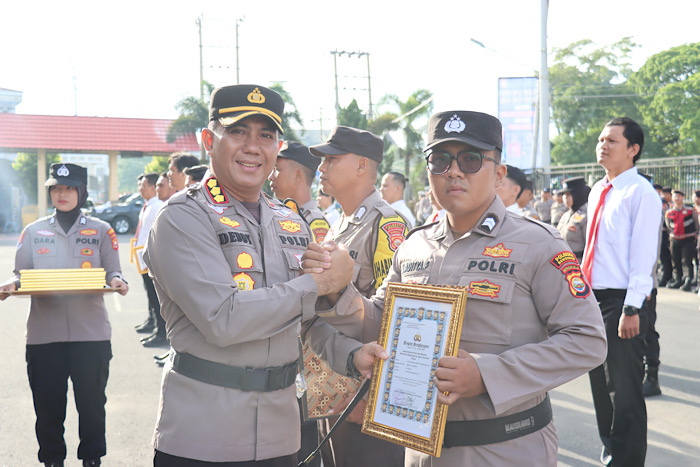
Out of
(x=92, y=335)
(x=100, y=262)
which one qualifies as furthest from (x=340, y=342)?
(x=100, y=262)

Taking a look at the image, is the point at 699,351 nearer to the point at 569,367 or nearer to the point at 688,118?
the point at 569,367

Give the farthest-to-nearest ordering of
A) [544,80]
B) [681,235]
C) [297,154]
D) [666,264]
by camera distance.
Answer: [544,80], [666,264], [681,235], [297,154]

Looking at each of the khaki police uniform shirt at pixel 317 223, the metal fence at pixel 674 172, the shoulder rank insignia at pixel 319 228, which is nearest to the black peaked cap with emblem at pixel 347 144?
the khaki police uniform shirt at pixel 317 223

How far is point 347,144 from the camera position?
12.6 ft

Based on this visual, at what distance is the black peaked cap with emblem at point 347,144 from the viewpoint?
12.5 ft

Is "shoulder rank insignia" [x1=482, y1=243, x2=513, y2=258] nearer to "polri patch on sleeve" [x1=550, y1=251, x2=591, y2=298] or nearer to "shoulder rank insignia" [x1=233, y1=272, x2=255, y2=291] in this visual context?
"polri patch on sleeve" [x1=550, y1=251, x2=591, y2=298]

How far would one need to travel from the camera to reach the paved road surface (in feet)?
14.9

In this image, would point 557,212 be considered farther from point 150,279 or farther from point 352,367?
point 352,367

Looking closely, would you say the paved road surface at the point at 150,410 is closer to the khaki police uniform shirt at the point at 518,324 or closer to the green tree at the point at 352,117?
the khaki police uniform shirt at the point at 518,324

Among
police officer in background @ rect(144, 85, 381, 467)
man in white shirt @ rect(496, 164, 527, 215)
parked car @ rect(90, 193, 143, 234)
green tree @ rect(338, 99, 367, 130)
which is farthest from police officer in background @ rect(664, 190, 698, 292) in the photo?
green tree @ rect(338, 99, 367, 130)

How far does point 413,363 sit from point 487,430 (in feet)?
1.14

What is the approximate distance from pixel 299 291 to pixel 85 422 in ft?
Result: 9.81

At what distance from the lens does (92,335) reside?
174 inches

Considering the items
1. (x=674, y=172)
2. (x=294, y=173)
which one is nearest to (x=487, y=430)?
(x=294, y=173)
